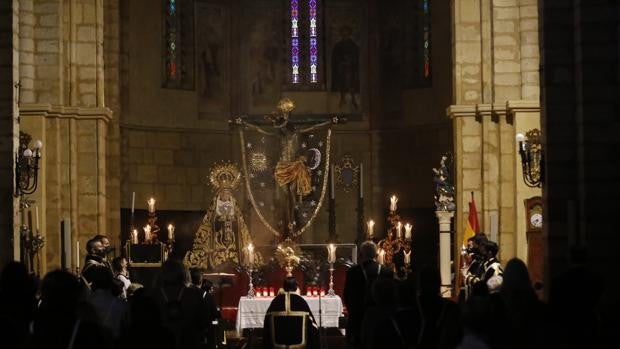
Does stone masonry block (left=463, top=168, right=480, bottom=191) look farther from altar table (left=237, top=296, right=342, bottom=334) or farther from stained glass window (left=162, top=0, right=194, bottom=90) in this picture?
stained glass window (left=162, top=0, right=194, bottom=90)

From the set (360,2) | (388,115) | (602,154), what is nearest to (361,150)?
(388,115)

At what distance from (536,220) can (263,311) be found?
480 cm

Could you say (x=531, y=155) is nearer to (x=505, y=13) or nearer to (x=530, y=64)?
(x=530, y=64)

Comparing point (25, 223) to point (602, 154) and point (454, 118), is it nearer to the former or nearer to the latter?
point (454, 118)

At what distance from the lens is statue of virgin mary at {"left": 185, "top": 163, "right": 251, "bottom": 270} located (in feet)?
85.7

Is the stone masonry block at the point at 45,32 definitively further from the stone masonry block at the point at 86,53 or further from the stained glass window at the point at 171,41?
the stained glass window at the point at 171,41

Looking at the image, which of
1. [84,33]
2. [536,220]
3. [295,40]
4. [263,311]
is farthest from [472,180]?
[295,40]

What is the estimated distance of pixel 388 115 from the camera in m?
32.6

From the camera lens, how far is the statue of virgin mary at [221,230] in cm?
2612

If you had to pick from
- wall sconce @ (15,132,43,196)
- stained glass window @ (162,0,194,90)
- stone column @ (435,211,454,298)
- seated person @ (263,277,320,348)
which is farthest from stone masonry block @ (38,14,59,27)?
seated person @ (263,277,320,348)

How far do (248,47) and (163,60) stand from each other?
8.59 feet

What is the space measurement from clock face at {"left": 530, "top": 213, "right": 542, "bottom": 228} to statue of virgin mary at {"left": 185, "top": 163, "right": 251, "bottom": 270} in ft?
19.2

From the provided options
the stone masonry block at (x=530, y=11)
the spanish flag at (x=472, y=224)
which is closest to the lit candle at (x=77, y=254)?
the spanish flag at (x=472, y=224)

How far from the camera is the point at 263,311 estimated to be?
68.5 feet
